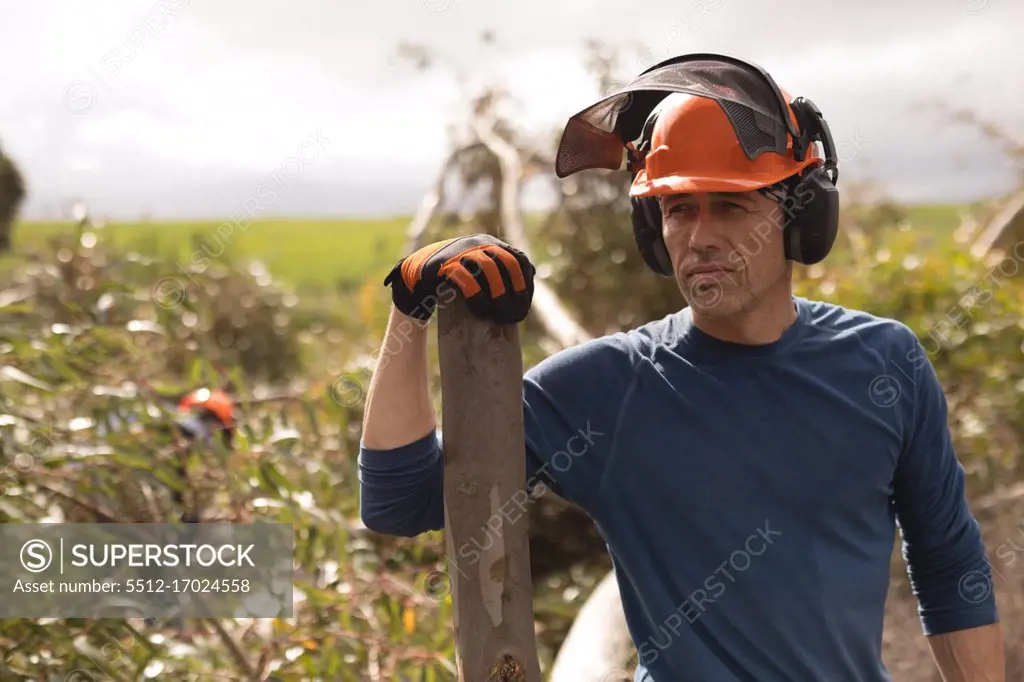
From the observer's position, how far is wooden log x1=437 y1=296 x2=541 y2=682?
54.3 inches

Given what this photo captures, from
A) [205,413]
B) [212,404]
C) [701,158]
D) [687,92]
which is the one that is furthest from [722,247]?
[205,413]

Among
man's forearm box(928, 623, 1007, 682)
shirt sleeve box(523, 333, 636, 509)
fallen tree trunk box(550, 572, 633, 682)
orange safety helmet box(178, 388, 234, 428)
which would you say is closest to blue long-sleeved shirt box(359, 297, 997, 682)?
shirt sleeve box(523, 333, 636, 509)

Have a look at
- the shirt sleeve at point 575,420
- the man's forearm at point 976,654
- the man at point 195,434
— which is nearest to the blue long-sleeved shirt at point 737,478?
the shirt sleeve at point 575,420

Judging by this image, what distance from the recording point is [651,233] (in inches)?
69.4

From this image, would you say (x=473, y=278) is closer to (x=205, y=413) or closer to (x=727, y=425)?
(x=727, y=425)

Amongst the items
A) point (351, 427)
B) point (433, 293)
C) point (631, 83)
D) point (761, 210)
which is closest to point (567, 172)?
point (631, 83)

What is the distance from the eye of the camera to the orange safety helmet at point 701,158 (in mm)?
1509

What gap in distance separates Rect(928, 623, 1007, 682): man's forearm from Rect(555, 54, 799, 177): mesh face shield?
948 millimetres

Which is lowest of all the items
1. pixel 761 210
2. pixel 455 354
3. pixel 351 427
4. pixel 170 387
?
pixel 455 354

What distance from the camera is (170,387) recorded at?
10.3 ft

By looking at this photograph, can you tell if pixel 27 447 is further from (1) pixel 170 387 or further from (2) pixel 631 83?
(2) pixel 631 83

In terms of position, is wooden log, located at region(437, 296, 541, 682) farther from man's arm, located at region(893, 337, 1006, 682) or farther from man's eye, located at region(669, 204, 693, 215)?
man's arm, located at region(893, 337, 1006, 682)

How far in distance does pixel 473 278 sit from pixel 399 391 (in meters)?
0.21

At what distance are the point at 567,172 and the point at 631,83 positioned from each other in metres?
0.20
